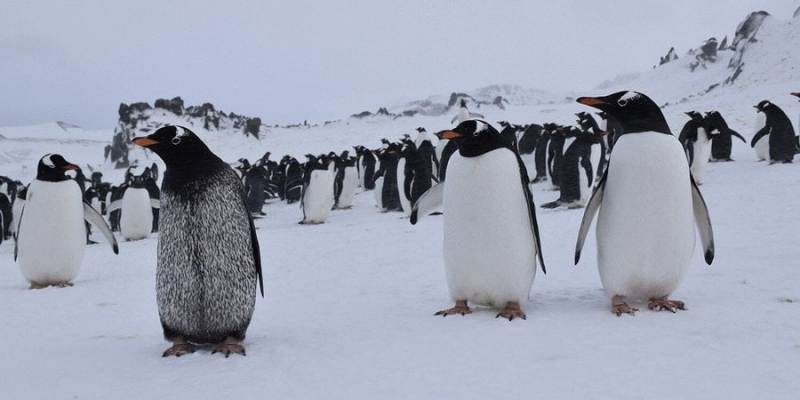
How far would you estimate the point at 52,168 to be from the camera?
5.36 metres

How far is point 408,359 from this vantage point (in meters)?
2.48

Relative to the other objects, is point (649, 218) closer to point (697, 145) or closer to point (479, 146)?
point (479, 146)

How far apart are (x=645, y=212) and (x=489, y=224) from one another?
31.2 inches

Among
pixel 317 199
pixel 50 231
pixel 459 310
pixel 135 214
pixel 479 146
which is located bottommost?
pixel 135 214

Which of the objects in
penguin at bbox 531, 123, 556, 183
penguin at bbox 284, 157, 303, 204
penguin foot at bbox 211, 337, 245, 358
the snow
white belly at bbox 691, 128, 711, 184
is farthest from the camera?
penguin at bbox 284, 157, 303, 204

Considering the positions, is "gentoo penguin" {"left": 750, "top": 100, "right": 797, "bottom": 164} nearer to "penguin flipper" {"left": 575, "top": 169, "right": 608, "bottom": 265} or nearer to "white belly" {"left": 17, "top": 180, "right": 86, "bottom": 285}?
"penguin flipper" {"left": 575, "top": 169, "right": 608, "bottom": 265}

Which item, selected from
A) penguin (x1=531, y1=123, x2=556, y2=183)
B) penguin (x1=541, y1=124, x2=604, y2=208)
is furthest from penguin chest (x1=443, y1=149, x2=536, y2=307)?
penguin (x1=531, y1=123, x2=556, y2=183)

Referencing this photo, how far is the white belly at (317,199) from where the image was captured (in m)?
11.1

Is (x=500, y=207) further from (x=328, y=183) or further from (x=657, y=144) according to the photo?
(x=328, y=183)

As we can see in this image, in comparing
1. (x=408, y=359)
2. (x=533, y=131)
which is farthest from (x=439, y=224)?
(x=533, y=131)

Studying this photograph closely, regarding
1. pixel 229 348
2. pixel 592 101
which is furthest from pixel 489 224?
pixel 229 348

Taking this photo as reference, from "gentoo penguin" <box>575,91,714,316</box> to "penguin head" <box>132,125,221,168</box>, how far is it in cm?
195

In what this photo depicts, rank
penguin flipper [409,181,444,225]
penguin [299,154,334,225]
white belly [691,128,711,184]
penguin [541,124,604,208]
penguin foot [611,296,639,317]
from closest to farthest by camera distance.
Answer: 1. penguin foot [611,296,639,317]
2. penguin flipper [409,181,444,225]
3. penguin [541,124,604,208]
4. white belly [691,128,711,184]
5. penguin [299,154,334,225]

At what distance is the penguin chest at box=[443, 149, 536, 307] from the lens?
3250mm
